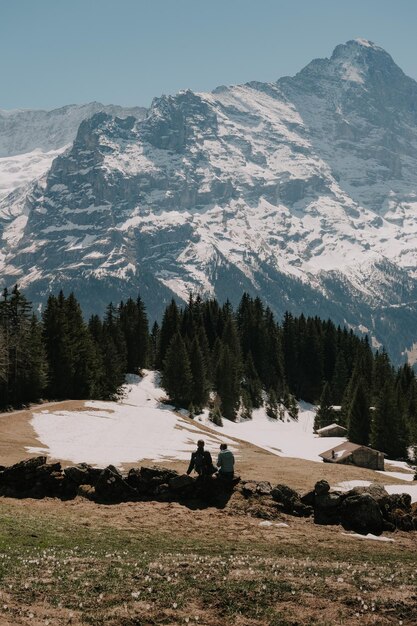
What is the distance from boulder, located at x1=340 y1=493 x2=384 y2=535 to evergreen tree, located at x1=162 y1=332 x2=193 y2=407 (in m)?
85.3

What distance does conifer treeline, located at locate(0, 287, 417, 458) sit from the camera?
87463 millimetres

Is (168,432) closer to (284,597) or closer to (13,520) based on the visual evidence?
(13,520)

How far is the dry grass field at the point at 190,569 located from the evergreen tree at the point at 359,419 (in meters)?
81.4

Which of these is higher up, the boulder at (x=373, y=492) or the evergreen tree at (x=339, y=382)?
the evergreen tree at (x=339, y=382)

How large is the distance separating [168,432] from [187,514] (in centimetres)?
3686

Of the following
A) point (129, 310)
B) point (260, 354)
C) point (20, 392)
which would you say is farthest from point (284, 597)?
point (260, 354)

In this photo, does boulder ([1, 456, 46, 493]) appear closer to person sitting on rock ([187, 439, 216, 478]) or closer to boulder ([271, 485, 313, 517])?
person sitting on rock ([187, 439, 216, 478])

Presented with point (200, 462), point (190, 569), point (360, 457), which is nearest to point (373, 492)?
point (200, 462)

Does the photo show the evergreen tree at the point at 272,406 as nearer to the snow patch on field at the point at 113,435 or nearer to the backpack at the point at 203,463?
the snow patch on field at the point at 113,435

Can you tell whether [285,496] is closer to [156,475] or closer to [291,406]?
[156,475]

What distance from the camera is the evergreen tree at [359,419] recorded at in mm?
107812

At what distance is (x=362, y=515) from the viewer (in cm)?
2772

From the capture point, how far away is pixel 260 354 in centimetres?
16500

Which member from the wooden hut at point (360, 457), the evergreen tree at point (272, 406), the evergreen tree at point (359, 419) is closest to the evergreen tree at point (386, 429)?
the evergreen tree at point (359, 419)
